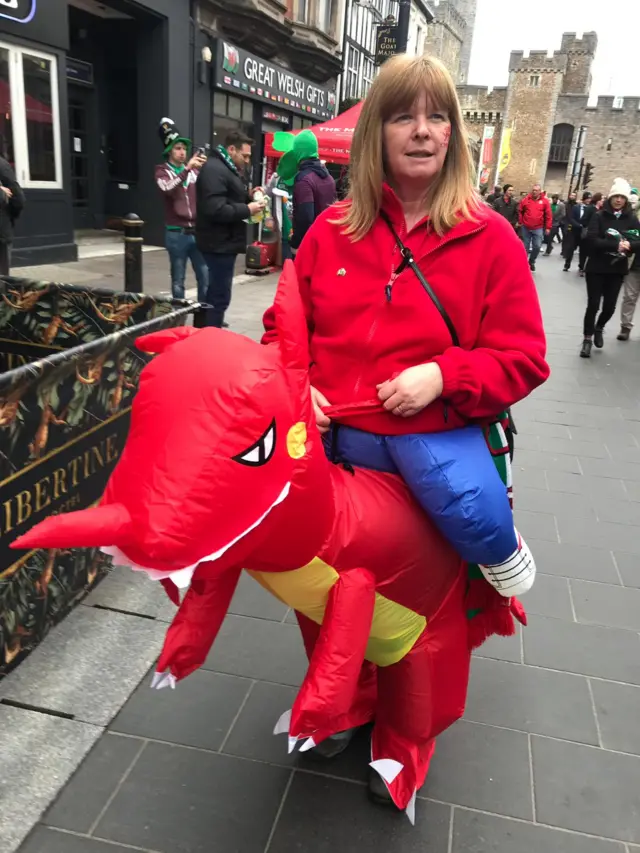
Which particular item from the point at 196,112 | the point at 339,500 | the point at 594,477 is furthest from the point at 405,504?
the point at 196,112

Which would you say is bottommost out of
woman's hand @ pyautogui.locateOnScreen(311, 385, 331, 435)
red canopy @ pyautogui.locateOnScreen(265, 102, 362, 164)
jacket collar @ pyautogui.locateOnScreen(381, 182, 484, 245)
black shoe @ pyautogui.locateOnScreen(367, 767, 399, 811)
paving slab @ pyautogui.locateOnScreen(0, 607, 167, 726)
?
paving slab @ pyautogui.locateOnScreen(0, 607, 167, 726)

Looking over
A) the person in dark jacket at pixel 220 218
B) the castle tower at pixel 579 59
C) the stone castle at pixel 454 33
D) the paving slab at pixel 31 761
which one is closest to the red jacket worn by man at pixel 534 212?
the person in dark jacket at pixel 220 218

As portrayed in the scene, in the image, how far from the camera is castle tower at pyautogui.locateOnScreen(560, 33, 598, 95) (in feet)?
181

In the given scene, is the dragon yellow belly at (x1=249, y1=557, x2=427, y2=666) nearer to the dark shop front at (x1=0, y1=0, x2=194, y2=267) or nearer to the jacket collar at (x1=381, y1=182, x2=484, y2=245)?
the jacket collar at (x1=381, y1=182, x2=484, y2=245)

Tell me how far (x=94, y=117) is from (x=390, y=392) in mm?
14591

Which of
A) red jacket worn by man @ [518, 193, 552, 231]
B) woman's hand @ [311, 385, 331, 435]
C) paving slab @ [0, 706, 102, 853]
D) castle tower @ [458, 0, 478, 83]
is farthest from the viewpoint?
castle tower @ [458, 0, 478, 83]

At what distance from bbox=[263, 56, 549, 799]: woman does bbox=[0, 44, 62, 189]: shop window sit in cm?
945

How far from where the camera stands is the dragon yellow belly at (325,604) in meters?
1.53

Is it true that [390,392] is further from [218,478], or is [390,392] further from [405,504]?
[218,478]

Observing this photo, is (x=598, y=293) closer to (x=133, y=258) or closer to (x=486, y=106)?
(x=133, y=258)

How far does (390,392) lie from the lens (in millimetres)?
1571

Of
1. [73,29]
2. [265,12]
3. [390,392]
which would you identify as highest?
[265,12]

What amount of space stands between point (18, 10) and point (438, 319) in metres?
9.88

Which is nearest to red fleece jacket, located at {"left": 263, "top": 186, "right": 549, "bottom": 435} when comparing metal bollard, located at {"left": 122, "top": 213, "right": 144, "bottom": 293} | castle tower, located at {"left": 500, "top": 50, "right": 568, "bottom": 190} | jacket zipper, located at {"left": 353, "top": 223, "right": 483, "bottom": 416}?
jacket zipper, located at {"left": 353, "top": 223, "right": 483, "bottom": 416}
